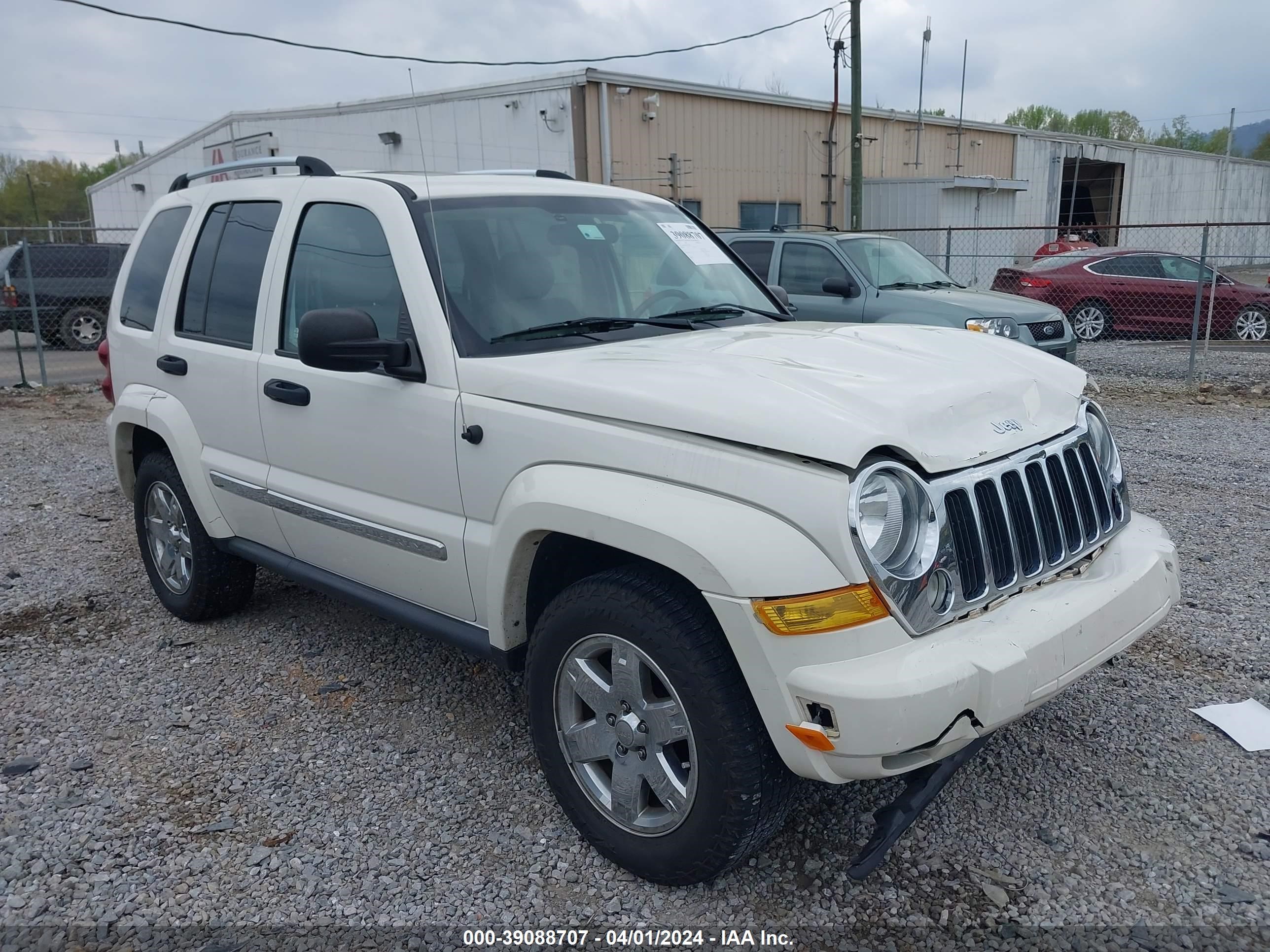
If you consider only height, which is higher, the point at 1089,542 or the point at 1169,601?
the point at 1089,542

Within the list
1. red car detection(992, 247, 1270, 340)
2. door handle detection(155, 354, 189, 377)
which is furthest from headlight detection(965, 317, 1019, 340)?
door handle detection(155, 354, 189, 377)

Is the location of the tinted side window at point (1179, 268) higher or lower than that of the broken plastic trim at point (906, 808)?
higher

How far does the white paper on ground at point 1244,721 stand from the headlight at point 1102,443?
1044 millimetres

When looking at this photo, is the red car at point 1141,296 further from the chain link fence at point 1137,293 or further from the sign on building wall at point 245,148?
the sign on building wall at point 245,148

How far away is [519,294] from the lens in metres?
3.34

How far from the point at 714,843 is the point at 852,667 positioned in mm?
643

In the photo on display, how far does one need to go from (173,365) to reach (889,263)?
776cm

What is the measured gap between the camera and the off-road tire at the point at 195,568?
175 inches

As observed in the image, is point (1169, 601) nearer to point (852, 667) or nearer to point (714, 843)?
point (852, 667)

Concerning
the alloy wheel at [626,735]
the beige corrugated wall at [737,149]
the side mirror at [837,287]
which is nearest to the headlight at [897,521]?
the alloy wheel at [626,735]

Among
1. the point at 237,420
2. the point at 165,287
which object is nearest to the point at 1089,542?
the point at 237,420

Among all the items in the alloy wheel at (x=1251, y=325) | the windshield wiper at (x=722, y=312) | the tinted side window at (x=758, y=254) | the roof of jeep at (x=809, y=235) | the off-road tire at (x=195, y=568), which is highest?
the roof of jeep at (x=809, y=235)

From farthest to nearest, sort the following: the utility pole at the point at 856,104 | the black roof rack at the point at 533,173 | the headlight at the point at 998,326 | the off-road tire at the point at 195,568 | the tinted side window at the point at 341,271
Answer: the utility pole at the point at 856,104, the headlight at the point at 998,326, the off-road tire at the point at 195,568, the black roof rack at the point at 533,173, the tinted side window at the point at 341,271

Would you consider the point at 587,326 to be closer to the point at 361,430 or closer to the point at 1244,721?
the point at 361,430
